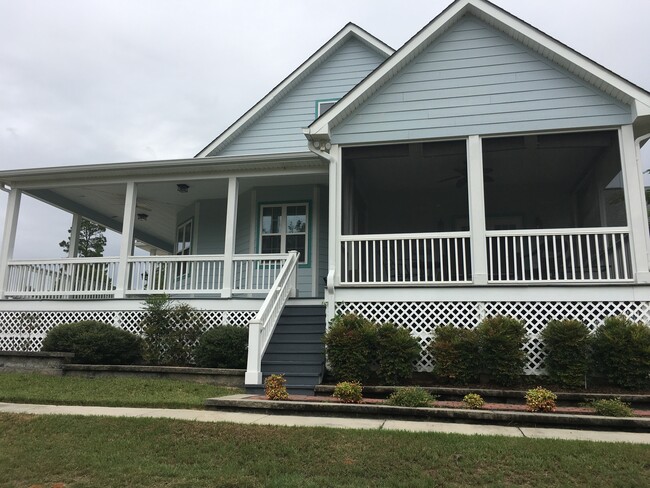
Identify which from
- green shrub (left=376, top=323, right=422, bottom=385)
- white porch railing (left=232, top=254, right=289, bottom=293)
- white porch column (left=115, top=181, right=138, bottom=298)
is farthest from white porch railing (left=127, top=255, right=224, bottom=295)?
green shrub (left=376, top=323, right=422, bottom=385)

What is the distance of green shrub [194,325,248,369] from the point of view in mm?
8891

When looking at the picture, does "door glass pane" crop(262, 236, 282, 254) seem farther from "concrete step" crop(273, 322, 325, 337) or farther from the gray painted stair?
"concrete step" crop(273, 322, 325, 337)

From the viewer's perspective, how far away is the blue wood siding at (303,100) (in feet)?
46.1

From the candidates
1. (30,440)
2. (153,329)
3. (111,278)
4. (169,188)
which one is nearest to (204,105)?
(169,188)

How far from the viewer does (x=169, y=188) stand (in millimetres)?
12594

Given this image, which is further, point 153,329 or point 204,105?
point 204,105

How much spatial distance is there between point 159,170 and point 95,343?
413 centimetres

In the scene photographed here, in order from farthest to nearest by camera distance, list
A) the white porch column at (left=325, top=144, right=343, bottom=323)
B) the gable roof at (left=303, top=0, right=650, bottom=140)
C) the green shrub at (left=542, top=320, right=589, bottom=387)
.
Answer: the white porch column at (left=325, top=144, right=343, bottom=323), the gable roof at (left=303, top=0, right=650, bottom=140), the green shrub at (left=542, top=320, right=589, bottom=387)

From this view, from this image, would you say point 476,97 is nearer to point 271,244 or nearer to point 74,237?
point 271,244

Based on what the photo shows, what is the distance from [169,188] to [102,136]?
84.3 feet

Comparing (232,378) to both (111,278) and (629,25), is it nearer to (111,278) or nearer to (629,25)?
(111,278)

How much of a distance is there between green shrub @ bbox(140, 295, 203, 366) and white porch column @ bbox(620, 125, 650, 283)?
8.03 metres

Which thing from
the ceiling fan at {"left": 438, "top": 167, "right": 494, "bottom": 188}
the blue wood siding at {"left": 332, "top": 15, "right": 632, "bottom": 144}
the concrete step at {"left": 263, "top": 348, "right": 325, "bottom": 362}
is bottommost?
the concrete step at {"left": 263, "top": 348, "right": 325, "bottom": 362}

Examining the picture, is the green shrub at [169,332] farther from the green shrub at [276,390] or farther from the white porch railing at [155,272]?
the green shrub at [276,390]
